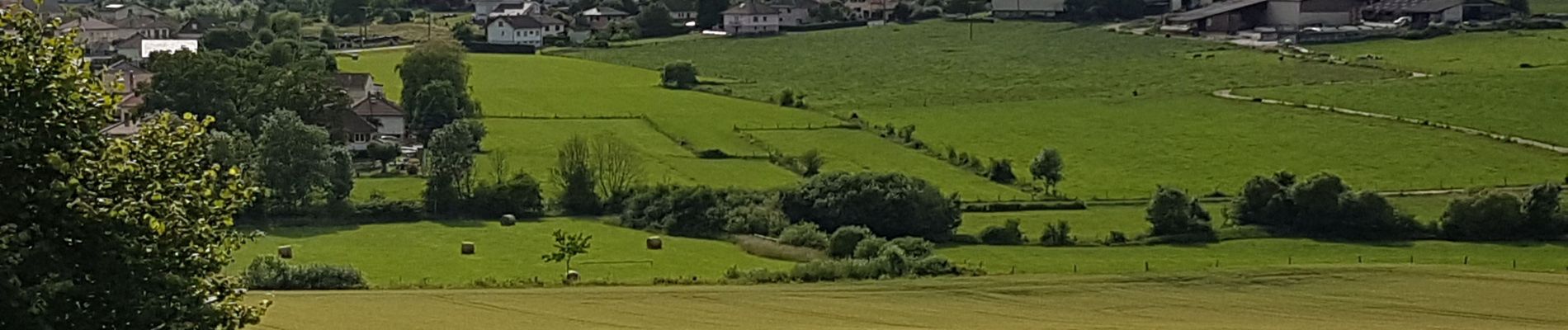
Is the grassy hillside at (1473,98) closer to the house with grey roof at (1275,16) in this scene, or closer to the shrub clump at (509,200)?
the house with grey roof at (1275,16)

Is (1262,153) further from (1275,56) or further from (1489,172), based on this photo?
(1275,56)

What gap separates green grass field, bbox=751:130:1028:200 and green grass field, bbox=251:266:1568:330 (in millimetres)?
12519

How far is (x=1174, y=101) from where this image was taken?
5550 centimetres

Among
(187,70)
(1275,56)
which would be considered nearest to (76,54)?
(187,70)

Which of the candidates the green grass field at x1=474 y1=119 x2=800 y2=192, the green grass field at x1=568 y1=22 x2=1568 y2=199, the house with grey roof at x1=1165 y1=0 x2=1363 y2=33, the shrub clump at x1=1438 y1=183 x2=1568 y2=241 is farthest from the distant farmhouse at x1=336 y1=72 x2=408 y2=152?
the house with grey roof at x1=1165 y1=0 x2=1363 y2=33

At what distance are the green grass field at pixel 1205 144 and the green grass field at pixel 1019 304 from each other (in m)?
12.6

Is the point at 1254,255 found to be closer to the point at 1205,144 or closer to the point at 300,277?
the point at 1205,144

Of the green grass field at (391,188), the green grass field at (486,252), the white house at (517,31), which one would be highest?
the white house at (517,31)

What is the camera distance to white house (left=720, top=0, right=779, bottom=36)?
284ft

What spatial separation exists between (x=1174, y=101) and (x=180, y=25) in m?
48.1

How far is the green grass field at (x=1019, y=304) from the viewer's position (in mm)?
23172

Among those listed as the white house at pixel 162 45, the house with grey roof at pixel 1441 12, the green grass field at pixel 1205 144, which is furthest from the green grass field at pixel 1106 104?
the white house at pixel 162 45

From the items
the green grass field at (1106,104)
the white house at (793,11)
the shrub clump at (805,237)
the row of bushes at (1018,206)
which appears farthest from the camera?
the white house at (793,11)

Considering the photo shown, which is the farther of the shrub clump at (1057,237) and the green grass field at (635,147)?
the green grass field at (635,147)
